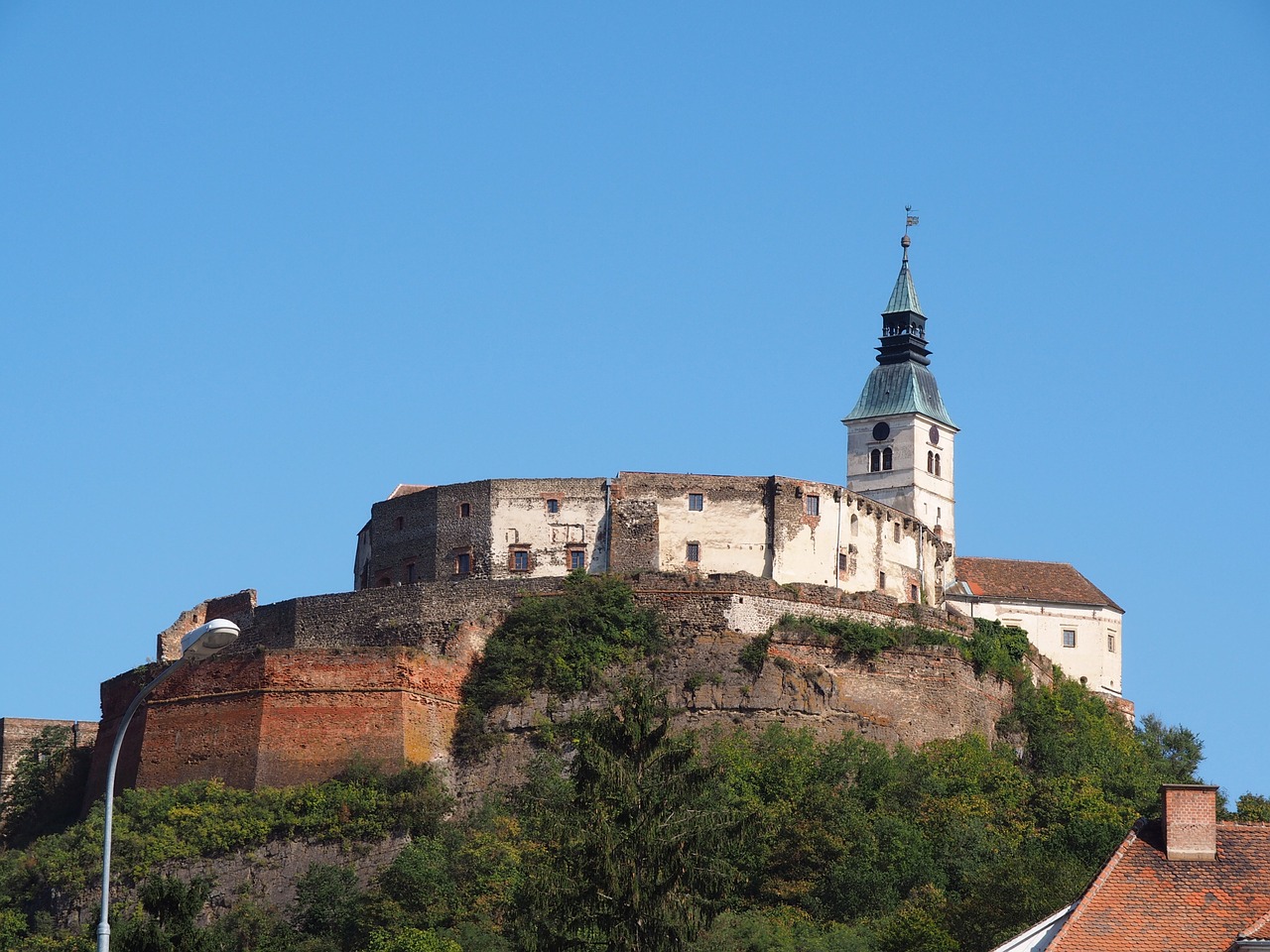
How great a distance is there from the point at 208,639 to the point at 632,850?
59.1 ft

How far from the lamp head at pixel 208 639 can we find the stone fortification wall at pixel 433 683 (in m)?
41.5

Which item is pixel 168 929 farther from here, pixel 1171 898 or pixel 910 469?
pixel 910 469

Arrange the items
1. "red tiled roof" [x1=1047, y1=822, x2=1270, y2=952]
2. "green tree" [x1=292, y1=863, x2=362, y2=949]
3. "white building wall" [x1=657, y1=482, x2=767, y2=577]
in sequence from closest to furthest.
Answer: "red tiled roof" [x1=1047, y1=822, x2=1270, y2=952] → "green tree" [x1=292, y1=863, x2=362, y2=949] → "white building wall" [x1=657, y1=482, x2=767, y2=577]

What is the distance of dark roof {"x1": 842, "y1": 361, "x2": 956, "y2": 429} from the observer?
115250 mm

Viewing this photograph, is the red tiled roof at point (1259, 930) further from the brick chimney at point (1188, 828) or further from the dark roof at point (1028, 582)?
the dark roof at point (1028, 582)

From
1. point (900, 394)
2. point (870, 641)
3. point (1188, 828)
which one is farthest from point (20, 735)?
point (1188, 828)

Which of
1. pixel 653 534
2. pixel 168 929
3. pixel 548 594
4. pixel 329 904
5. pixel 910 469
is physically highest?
pixel 910 469

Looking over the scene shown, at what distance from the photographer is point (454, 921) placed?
70312mm

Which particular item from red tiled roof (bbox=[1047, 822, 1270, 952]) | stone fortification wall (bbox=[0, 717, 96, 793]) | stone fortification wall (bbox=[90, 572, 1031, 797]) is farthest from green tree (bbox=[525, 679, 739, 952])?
stone fortification wall (bbox=[0, 717, 96, 793])

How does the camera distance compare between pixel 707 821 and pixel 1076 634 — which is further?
pixel 1076 634

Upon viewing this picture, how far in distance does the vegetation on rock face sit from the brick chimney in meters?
39.1

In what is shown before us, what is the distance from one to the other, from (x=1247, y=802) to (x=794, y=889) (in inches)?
692

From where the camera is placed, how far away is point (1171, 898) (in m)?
42.8

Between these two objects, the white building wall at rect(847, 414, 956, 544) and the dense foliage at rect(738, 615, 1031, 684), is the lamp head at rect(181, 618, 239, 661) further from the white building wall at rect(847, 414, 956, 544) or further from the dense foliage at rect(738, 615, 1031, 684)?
the white building wall at rect(847, 414, 956, 544)
